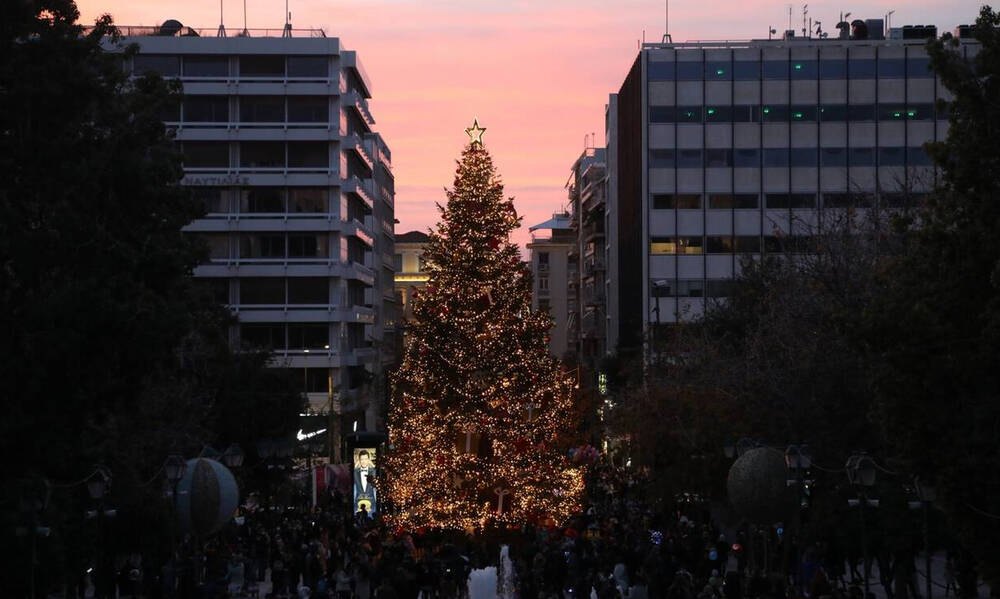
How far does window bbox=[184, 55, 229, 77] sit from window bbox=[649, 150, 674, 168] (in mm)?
23089

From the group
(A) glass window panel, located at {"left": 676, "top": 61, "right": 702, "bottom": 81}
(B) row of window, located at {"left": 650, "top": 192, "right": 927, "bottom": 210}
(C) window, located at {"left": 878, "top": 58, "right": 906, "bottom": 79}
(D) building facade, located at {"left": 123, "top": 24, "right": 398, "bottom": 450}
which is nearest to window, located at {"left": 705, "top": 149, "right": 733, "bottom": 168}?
(B) row of window, located at {"left": 650, "top": 192, "right": 927, "bottom": 210}

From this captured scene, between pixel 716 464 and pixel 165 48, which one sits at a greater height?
pixel 165 48

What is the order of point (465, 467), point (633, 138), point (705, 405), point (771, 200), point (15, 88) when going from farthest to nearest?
1. point (633, 138)
2. point (771, 200)
3. point (465, 467)
4. point (705, 405)
5. point (15, 88)

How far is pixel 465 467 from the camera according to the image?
4919 centimetres

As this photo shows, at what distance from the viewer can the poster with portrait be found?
52.4 metres

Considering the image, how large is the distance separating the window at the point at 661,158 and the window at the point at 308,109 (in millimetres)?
17920

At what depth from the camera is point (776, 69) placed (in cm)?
8119

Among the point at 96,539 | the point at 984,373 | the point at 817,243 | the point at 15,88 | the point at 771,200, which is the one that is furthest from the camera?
the point at 771,200

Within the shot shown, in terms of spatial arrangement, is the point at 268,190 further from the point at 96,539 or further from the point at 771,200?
the point at 96,539

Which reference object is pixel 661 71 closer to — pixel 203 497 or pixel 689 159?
pixel 689 159

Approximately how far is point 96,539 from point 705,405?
17522mm

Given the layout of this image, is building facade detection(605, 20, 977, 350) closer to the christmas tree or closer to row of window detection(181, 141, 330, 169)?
row of window detection(181, 141, 330, 169)

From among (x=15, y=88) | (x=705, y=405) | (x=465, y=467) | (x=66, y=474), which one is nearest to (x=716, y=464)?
(x=705, y=405)

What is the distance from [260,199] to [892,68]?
3371 centimetres
